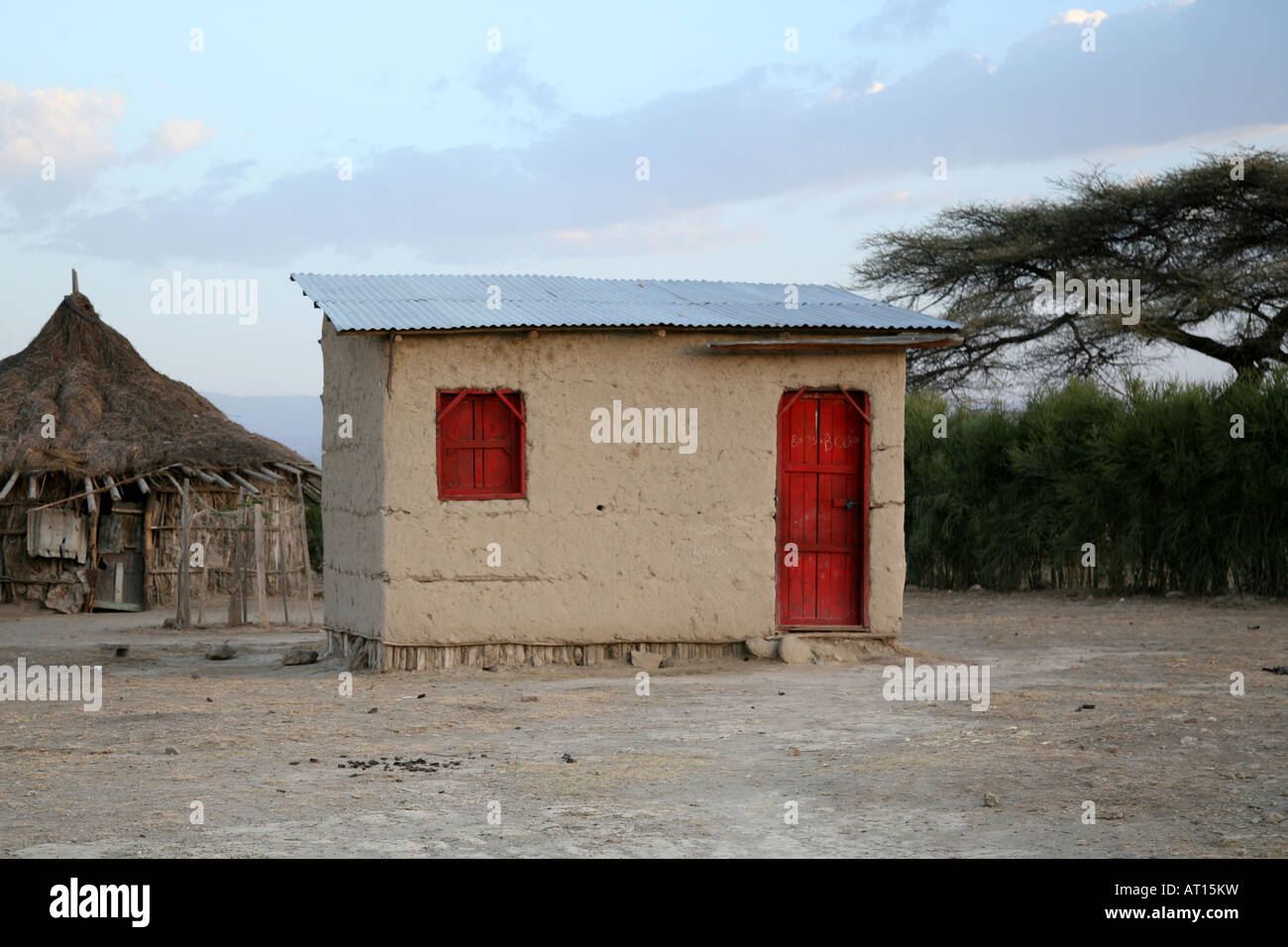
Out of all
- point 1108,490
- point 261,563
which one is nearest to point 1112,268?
point 1108,490

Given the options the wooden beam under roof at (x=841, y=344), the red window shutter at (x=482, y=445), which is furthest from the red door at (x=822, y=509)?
the red window shutter at (x=482, y=445)

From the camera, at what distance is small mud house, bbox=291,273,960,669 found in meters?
11.3

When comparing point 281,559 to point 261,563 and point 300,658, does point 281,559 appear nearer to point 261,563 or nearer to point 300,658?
point 261,563

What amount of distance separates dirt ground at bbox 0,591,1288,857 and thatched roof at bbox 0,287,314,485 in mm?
8034

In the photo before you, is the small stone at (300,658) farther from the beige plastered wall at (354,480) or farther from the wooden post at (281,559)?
the wooden post at (281,559)

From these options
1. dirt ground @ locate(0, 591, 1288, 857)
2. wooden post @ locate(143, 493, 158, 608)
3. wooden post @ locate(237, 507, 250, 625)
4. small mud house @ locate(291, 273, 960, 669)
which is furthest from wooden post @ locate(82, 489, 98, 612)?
small mud house @ locate(291, 273, 960, 669)

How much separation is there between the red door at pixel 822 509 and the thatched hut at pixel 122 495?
912cm

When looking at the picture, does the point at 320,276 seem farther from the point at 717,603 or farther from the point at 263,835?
the point at 263,835

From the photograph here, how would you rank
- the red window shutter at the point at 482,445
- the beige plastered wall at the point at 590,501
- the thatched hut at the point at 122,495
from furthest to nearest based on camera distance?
the thatched hut at the point at 122,495 < the red window shutter at the point at 482,445 < the beige plastered wall at the point at 590,501

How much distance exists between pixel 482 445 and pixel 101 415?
11401mm

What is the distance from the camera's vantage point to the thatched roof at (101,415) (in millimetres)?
19656

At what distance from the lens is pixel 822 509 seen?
477 inches

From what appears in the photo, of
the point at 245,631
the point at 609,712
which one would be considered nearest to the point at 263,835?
the point at 609,712

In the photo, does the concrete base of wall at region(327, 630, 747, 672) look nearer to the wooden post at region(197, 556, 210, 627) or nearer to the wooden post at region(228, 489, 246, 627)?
the wooden post at region(228, 489, 246, 627)
